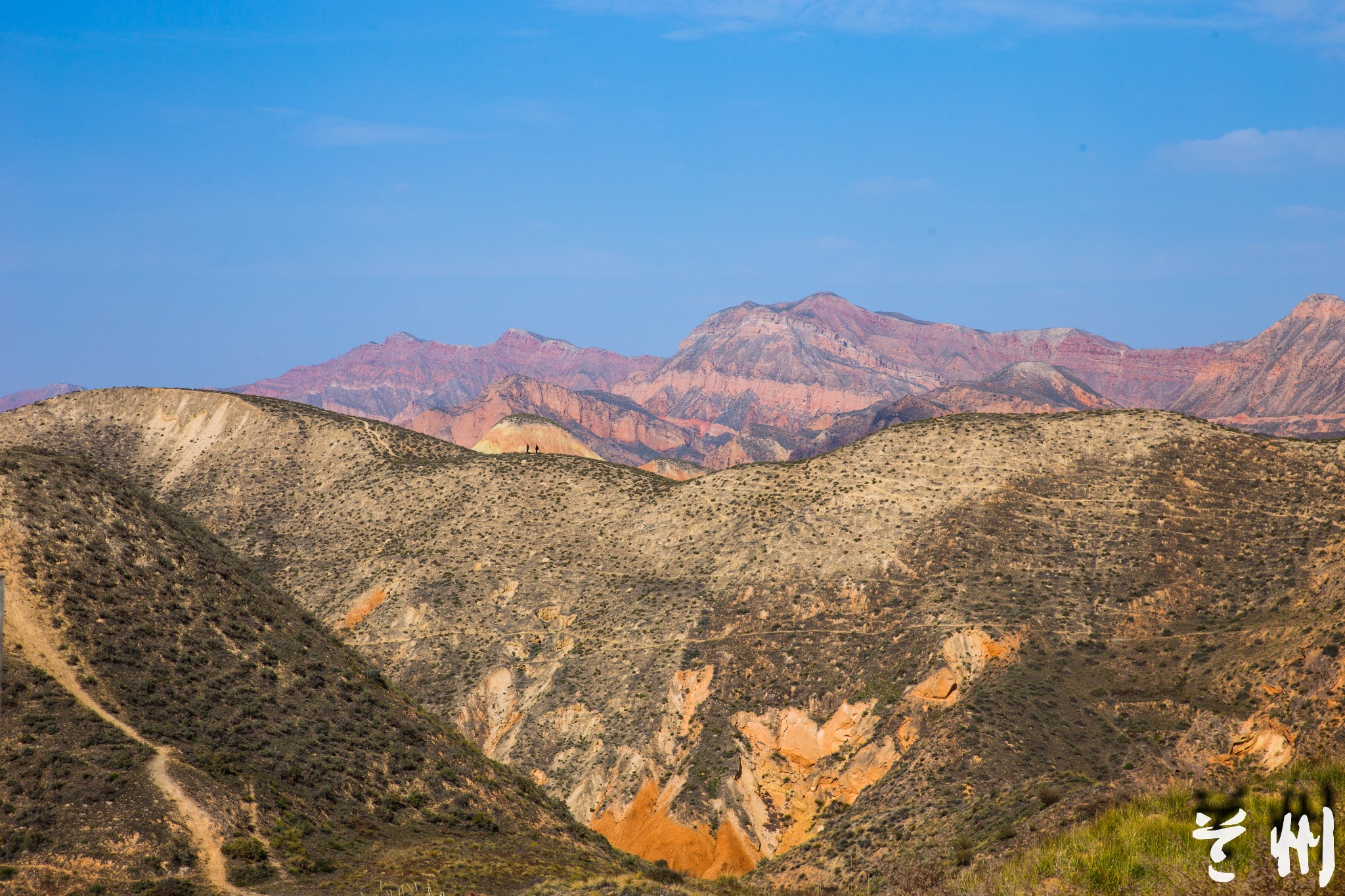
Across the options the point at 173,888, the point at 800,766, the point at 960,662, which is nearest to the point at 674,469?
the point at 800,766

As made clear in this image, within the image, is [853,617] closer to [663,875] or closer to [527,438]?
[663,875]

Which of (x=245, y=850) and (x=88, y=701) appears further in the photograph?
(x=88, y=701)

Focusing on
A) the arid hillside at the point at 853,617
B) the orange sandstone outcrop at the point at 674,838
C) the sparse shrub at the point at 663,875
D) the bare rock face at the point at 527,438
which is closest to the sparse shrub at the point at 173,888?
the sparse shrub at the point at 663,875

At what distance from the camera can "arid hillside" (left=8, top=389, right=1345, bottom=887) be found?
40.2 m

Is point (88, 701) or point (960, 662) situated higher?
point (88, 701)

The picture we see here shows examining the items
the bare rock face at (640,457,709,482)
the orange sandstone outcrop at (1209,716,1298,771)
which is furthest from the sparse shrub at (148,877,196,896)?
the bare rock face at (640,457,709,482)

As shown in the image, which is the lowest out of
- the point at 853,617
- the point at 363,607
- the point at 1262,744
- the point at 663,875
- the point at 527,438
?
the point at 663,875

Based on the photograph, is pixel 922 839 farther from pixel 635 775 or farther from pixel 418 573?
pixel 418 573

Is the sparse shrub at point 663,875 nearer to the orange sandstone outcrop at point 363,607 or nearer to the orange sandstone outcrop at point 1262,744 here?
the orange sandstone outcrop at point 1262,744

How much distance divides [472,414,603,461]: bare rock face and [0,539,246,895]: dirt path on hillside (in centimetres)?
14207

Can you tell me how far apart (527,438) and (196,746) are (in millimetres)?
151291

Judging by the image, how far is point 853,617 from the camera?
5559cm

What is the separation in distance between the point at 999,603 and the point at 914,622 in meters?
4.53

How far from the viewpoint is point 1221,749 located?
1528 inches
